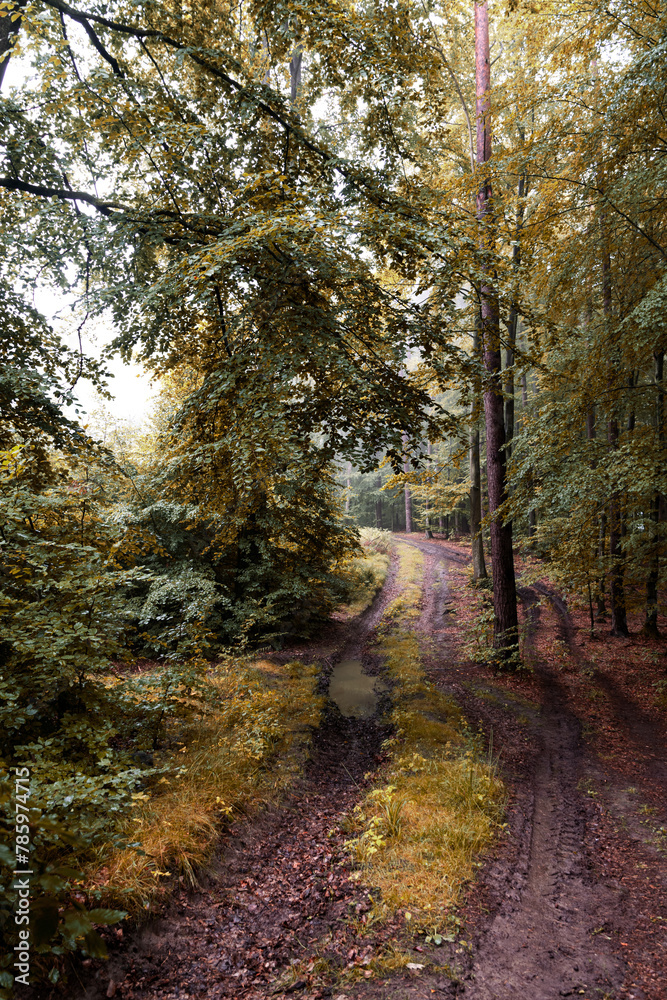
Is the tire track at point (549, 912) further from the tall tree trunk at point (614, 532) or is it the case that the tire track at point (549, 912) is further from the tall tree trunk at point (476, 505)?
the tall tree trunk at point (476, 505)

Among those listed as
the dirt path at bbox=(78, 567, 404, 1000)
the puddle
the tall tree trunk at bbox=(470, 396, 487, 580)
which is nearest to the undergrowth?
the puddle

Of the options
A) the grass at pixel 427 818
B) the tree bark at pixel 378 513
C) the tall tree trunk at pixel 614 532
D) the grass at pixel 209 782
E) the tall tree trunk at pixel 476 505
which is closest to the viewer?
the grass at pixel 209 782

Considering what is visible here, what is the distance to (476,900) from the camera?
4395 millimetres

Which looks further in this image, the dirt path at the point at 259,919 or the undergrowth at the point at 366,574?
the undergrowth at the point at 366,574

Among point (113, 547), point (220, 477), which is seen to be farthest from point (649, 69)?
point (113, 547)

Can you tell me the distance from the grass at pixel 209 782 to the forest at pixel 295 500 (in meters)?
0.04

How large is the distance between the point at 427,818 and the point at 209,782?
8.36 ft

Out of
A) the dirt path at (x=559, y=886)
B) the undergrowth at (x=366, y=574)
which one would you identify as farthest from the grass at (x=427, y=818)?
the undergrowth at (x=366, y=574)

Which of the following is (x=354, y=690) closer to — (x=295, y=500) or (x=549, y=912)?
(x=295, y=500)

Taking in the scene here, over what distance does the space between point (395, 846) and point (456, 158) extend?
1701cm

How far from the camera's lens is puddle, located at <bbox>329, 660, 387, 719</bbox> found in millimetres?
9242

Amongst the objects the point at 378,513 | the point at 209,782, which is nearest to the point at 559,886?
the point at 209,782

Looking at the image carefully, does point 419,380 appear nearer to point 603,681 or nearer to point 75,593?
point 75,593

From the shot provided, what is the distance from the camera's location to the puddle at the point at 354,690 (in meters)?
9.24
